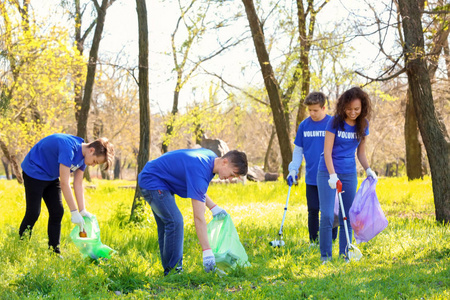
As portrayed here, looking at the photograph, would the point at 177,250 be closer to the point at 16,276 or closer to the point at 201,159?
the point at 201,159

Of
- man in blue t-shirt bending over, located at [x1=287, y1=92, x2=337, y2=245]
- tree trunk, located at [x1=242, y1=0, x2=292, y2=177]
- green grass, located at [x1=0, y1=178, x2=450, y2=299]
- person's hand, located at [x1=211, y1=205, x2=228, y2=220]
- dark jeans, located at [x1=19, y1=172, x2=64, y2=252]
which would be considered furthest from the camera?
tree trunk, located at [x1=242, y1=0, x2=292, y2=177]

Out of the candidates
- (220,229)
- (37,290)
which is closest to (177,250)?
(220,229)

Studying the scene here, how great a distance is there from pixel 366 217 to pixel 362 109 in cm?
106

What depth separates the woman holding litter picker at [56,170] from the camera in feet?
14.0

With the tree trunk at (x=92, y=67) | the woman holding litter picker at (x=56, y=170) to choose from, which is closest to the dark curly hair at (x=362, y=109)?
the woman holding litter picker at (x=56, y=170)

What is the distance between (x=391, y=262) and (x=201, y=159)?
2278 millimetres

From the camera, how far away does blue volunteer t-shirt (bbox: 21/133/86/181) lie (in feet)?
14.4

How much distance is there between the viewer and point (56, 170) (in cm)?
446

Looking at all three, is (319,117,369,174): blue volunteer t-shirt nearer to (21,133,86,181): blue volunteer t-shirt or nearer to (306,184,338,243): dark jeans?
(306,184,338,243): dark jeans

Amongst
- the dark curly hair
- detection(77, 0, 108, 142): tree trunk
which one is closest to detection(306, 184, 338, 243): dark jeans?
the dark curly hair

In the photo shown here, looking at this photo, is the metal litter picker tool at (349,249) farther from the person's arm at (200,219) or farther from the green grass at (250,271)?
the person's arm at (200,219)

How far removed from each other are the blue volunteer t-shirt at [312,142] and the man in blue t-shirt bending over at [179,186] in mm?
1650

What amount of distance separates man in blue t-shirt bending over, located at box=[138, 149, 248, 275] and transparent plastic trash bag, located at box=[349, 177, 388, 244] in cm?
152

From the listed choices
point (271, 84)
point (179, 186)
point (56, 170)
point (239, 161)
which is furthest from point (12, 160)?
point (239, 161)
